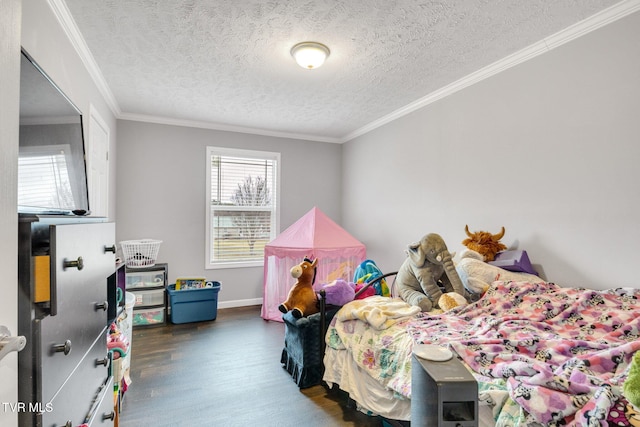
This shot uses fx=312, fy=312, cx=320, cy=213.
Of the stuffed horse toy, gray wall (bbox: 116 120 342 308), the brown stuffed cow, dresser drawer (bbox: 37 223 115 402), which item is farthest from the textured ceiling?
the stuffed horse toy

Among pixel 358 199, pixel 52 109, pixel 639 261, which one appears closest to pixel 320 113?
pixel 358 199

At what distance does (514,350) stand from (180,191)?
12.7 ft

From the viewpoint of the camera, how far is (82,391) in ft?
3.43

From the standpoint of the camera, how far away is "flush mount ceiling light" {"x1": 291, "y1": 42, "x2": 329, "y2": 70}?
2.22 m

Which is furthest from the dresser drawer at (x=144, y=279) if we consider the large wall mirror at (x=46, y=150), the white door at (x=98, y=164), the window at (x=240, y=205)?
the large wall mirror at (x=46, y=150)

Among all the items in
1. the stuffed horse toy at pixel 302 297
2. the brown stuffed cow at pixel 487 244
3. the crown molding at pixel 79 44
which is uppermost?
the crown molding at pixel 79 44

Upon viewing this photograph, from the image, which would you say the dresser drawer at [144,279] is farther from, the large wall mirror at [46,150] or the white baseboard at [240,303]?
the large wall mirror at [46,150]

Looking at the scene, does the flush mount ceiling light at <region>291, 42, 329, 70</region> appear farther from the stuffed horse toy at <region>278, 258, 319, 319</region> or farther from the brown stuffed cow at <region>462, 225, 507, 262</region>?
the brown stuffed cow at <region>462, 225, 507, 262</region>

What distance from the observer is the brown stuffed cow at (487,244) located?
2.40 m

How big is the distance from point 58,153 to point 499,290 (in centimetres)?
247

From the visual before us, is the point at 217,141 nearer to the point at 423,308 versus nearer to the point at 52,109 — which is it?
the point at 52,109

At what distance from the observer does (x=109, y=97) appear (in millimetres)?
3146

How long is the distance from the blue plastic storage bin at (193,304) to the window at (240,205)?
0.53 m

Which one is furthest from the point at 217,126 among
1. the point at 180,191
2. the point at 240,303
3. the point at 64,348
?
the point at 64,348
